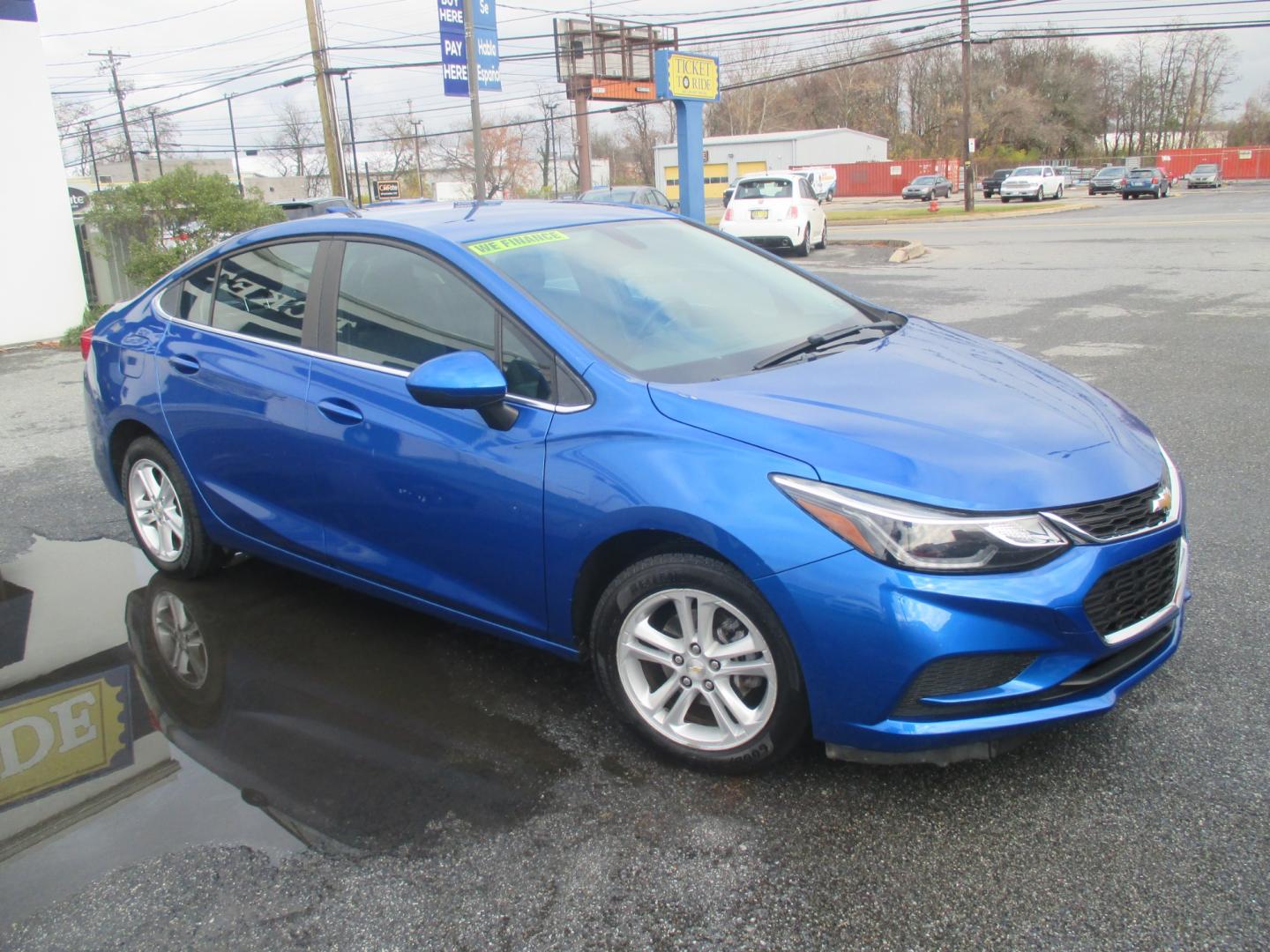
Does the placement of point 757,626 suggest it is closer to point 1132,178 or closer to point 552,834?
point 552,834

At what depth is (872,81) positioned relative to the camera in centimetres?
9406

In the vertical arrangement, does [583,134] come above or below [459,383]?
above

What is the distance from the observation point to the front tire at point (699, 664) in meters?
2.78

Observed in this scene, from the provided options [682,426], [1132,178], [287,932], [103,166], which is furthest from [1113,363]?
[103,166]

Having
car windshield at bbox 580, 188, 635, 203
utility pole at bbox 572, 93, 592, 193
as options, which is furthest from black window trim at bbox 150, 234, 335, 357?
utility pole at bbox 572, 93, 592, 193

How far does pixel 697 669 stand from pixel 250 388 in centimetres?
216

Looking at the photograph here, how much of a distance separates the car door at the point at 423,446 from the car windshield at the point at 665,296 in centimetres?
23

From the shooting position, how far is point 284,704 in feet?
11.8

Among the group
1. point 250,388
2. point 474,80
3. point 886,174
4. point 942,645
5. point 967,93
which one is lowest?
point 942,645

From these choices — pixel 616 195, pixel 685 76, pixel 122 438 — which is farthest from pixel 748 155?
pixel 122 438

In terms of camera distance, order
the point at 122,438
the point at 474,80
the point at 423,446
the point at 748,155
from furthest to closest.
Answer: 1. the point at 748,155
2. the point at 474,80
3. the point at 122,438
4. the point at 423,446

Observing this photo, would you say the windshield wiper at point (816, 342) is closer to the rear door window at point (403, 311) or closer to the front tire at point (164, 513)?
the rear door window at point (403, 311)

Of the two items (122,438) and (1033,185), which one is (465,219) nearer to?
(122,438)

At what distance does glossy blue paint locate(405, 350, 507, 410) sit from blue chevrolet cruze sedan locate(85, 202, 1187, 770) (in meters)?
0.01
